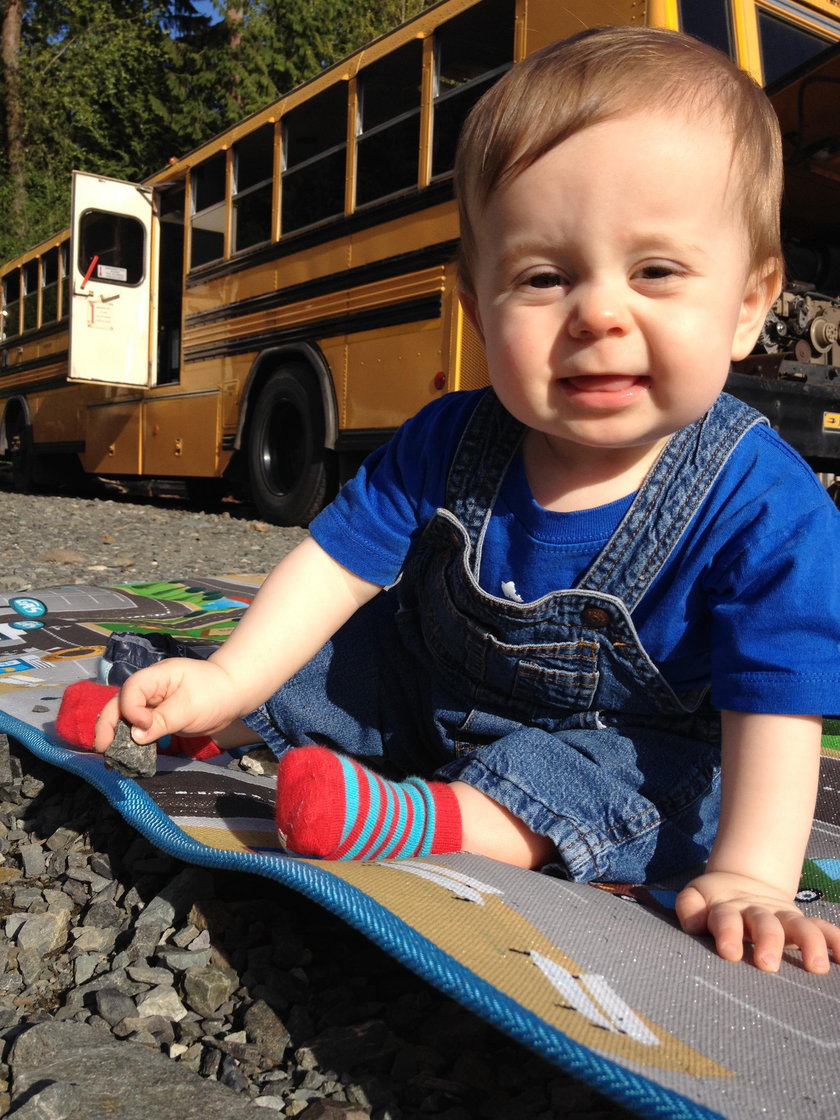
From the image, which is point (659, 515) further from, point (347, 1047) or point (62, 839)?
point (62, 839)

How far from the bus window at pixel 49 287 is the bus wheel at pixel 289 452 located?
15.4ft

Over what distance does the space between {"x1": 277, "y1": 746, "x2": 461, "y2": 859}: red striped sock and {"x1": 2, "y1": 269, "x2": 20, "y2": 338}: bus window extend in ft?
37.5

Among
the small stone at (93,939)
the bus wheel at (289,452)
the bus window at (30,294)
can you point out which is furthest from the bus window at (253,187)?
the small stone at (93,939)

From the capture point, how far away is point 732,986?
97 cm

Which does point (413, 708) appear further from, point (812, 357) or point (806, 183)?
point (806, 183)

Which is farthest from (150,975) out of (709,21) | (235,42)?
(235,42)

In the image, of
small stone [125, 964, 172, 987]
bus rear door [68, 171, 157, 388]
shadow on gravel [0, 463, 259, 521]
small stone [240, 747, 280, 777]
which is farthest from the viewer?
shadow on gravel [0, 463, 259, 521]

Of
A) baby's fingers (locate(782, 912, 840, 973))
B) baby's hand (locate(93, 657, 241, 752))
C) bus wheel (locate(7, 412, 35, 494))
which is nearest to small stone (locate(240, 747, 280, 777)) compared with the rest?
baby's hand (locate(93, 657, 241, 752))

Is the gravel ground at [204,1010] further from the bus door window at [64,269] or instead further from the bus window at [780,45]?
the bus door window at [64,269]

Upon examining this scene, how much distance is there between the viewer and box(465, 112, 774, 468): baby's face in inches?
46.4

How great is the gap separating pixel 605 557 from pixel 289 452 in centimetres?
544

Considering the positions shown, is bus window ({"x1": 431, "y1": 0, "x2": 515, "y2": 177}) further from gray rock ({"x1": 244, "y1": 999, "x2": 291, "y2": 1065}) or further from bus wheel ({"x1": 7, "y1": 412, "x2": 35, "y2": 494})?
bus wheel ({"x1": 7, "y1": 412, "x2": 35, "y2": 494})

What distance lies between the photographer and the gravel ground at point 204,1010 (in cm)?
95

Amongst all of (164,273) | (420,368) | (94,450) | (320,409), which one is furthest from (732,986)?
(94,450)
